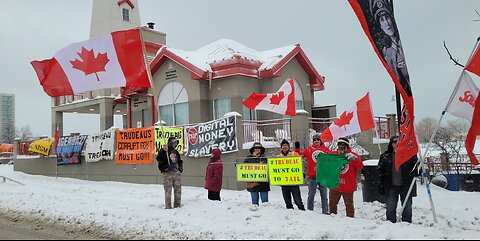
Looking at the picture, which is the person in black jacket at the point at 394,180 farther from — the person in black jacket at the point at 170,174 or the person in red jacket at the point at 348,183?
the person in black jacket at the point at 170,174

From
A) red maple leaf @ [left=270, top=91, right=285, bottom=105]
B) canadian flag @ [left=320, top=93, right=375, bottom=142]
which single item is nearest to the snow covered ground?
canadian flag @ [left=320, top=93, right=375, bottom=142]

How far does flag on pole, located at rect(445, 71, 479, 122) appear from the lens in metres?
8.12

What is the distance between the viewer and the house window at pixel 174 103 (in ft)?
68.8

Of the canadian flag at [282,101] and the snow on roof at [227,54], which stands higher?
the snow on roof at [227,54]

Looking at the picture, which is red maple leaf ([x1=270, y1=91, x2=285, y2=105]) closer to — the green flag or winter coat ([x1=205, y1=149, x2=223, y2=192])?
winter coat ([x1=205, y1=149, x2=223, y2=192])

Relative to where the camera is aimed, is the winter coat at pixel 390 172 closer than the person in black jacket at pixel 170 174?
Yes

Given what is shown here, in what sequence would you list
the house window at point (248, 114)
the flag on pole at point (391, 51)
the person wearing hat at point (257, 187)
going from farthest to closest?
the house window at point (248, 114), the person wearing hat at point (257, 187), the flag on pole at point (391, 51)

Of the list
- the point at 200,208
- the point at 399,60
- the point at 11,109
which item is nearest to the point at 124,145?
the point at 200,208

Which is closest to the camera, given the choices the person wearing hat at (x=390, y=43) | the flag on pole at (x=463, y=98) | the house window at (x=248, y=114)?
the person wearing hat at (x=390, y=43)

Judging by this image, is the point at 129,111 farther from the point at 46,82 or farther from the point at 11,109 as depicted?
the point at 11,109

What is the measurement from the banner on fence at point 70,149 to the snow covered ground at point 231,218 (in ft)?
18.7

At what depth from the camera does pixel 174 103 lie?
21312mm

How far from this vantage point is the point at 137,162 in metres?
16.8

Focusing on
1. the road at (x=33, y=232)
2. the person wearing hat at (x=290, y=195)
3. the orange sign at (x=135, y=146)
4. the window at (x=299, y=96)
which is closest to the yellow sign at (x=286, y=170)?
the person wearing hat at (x=290, y=195)
